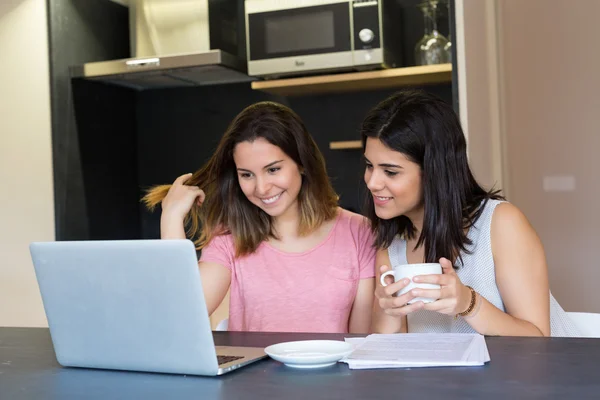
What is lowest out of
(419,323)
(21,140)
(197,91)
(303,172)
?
(419,323)

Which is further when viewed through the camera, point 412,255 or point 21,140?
point 21,140

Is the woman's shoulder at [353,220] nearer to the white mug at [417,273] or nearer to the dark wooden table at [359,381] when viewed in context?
the white mug at [417,273]

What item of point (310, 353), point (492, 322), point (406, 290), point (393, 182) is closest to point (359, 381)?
point (310, 353)

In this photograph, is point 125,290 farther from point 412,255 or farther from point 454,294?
point 412,255

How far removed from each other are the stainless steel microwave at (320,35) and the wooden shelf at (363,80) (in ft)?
0.12

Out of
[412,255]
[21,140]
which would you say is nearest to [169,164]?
[21,140]

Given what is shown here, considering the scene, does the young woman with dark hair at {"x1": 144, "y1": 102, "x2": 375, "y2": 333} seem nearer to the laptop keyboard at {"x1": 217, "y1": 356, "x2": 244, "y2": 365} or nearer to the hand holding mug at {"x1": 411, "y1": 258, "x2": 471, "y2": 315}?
the hand holding mug at {"x1": 411, "y1": 258, "x2": 471, "y2": 315}

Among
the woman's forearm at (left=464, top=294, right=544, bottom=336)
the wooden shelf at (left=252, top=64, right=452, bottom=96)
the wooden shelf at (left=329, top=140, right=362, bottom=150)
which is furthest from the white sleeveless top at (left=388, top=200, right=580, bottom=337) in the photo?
the wooden shelf at (left=329, top=140, right=362, bottom=150)

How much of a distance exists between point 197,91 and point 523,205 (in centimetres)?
166

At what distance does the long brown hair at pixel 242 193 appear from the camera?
1.92 m

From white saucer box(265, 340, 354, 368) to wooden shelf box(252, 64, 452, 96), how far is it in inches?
77.9

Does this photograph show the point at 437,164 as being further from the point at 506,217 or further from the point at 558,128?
the point at 558,128

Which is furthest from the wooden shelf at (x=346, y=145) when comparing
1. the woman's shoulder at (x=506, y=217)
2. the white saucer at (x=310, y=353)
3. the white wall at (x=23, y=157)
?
the white saucer at (x=310, y=353)

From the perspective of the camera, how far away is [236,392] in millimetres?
1007
